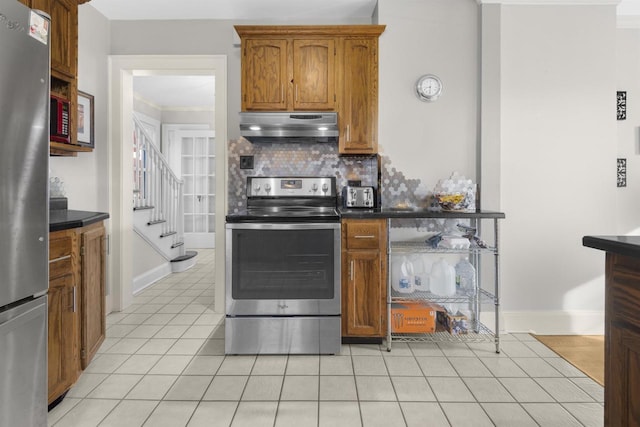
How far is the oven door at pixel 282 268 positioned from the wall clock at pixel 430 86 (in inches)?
52.4

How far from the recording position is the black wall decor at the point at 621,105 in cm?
326

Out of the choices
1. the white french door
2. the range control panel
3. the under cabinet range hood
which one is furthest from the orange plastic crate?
the white french door

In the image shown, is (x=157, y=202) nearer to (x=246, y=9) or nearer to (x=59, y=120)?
(x=59, y=120)

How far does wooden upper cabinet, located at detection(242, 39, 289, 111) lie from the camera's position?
9.68ft

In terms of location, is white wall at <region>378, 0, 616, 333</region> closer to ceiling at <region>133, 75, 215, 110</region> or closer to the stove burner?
the stove burner

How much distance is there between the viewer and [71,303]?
1.93 m

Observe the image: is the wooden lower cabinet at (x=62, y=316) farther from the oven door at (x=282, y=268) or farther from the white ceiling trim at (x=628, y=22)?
the white ceiling trim at (x=628, y=22)

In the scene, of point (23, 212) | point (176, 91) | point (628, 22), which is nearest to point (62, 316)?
point (23, 212)

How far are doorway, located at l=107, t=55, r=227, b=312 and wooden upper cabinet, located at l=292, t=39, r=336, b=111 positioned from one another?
748mm

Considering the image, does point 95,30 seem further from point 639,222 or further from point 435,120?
point 639,222

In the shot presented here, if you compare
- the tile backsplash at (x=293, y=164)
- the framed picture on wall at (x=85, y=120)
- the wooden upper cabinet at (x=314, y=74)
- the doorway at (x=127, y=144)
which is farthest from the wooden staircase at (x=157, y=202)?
the wooden upper cabinet at (x=314, y=74)

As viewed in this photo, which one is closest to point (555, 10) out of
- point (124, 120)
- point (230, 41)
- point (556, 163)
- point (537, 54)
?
point (537, 54)

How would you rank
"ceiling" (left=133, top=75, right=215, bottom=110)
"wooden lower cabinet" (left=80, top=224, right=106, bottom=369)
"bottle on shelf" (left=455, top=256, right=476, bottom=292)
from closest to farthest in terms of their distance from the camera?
"wooden lower cabinet" (left=80, top=224, right=106, bottom=369)
"bottle on shelf" (left=455, top=256, right=476, bottom=292)
"ceiling" (left=133, top=75, right=215, bottom=110)

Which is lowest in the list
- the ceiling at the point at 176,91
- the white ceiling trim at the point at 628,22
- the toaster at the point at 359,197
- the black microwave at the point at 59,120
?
the toaster at the point at 359,197
